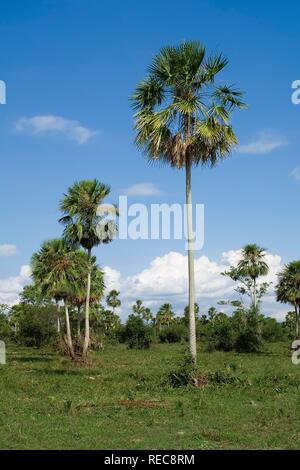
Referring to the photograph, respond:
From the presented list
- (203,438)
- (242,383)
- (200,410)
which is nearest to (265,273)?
(242,383)

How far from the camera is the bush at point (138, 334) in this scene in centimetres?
6120

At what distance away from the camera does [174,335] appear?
249 ft

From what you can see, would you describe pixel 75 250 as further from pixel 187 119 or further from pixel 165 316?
pixel 165 316

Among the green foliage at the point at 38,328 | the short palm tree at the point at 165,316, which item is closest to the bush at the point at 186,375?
the green foliage at the point at 38,328

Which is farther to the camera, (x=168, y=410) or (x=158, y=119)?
(x=158, y=119)

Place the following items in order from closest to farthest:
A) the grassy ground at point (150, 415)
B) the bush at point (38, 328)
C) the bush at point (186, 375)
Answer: the grassy ground at point (150, 415), the bush at point (186, 375), the bush at point (38, 328)

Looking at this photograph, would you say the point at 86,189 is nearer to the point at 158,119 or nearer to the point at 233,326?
the point at 158,119

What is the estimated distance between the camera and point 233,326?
182 feet

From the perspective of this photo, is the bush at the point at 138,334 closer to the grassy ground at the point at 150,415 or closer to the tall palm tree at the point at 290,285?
the tall palm tree at the point at 290,285

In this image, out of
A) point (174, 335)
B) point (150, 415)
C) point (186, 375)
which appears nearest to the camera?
point (150, 415)

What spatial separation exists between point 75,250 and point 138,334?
2373 centimetres

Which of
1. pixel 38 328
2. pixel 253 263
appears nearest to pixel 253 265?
pixel 253 263

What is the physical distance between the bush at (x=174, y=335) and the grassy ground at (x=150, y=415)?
52234mm
